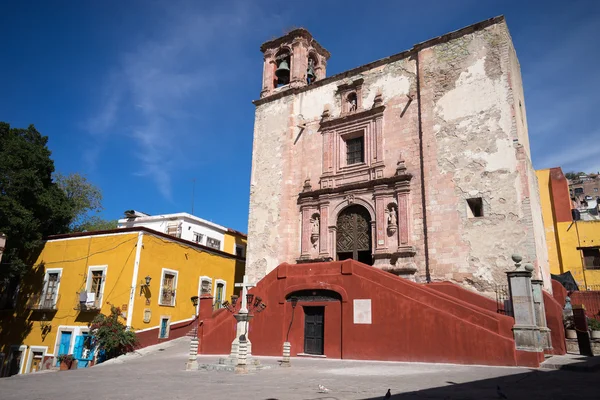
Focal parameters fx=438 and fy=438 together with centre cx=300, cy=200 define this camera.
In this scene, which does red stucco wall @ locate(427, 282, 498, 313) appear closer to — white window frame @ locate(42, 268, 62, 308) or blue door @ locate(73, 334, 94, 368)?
blue door @ locate(73, 334, 94, 368)

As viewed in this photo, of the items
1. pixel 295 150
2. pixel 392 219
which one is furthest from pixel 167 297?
pixel 392 219

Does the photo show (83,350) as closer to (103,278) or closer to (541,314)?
(103,278)

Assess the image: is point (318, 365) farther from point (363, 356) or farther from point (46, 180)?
point (46, 180)

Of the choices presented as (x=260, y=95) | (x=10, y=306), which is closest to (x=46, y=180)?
(x=10, y=306)

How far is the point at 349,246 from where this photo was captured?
1708 cm

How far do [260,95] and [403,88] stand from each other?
296 inches

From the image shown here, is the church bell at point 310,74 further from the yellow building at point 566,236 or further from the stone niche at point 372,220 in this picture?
the yellow building at point 566,236

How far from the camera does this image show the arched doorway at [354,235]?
55.1 feet

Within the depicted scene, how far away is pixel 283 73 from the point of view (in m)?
22.0

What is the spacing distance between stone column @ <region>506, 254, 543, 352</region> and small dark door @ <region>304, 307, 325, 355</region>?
5.42 meters

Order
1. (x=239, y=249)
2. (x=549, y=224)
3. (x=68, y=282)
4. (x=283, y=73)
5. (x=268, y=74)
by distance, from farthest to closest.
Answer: (x=239, y=249)
(x=549, y=224)
(x=283, y=73)
(x=268, y=74)
(x=68, y=282)

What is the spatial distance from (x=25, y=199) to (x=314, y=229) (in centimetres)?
1264

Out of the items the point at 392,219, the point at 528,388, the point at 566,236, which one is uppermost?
the point at 566,236

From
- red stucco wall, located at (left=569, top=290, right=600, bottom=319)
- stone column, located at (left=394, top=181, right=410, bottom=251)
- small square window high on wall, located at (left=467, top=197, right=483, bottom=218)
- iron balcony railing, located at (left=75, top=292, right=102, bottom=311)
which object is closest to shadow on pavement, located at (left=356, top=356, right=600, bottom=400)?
small square window high on wall, located at (left=467, top=197, right=483, bottom=218)
